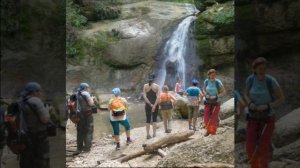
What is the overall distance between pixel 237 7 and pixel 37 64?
1.38m

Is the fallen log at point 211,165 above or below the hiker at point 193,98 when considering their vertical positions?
below

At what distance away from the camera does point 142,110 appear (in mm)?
13656

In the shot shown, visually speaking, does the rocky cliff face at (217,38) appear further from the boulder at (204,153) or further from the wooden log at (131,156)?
the boulder at (204,153)

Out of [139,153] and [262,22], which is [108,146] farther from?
[262,22]

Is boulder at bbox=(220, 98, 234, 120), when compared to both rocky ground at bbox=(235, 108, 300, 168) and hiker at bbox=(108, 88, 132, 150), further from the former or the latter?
rocky ground at bbox=(235, 108, 300, 168)

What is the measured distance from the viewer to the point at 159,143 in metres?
8.16

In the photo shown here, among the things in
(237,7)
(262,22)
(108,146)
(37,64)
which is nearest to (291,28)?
(262,22)

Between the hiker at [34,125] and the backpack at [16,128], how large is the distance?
0.07 ft

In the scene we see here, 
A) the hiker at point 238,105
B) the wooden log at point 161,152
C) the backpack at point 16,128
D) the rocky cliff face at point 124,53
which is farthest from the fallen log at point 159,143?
the rocky cliff face at point 124,53

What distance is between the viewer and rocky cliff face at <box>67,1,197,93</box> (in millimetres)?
16312

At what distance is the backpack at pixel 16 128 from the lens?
8.11 feet

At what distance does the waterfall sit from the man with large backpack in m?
14.2

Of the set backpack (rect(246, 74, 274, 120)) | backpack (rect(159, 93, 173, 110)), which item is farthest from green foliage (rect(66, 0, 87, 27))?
backpack (rect(246, 74, 274, 120))

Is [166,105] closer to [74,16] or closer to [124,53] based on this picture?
[124,53]
